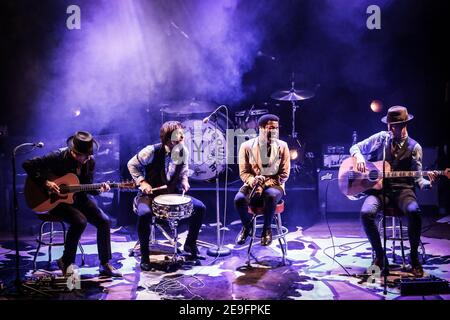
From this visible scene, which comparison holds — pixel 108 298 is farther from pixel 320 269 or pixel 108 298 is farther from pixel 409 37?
pixel 409 37

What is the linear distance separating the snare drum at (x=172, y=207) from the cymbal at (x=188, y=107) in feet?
9.56

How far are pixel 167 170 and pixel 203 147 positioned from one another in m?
2.43

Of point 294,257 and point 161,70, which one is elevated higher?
point 161,70

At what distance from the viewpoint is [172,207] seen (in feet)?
18.7

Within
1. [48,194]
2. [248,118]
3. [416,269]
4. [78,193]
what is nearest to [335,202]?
[248,118]

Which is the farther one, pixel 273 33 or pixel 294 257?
pixel 273 33

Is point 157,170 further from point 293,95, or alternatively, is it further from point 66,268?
point 293,95

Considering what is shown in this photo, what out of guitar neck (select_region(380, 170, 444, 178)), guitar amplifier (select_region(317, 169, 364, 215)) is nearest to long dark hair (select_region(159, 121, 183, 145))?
guitar neck (select_region(380, 170, 444, 178))

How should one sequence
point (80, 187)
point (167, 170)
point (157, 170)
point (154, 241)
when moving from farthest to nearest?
point (154, 241)
point (167, 170)
point (157, 170)
point (80, 187)

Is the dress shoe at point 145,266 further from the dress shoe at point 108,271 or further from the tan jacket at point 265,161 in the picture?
the tan jacket at point 265,161
